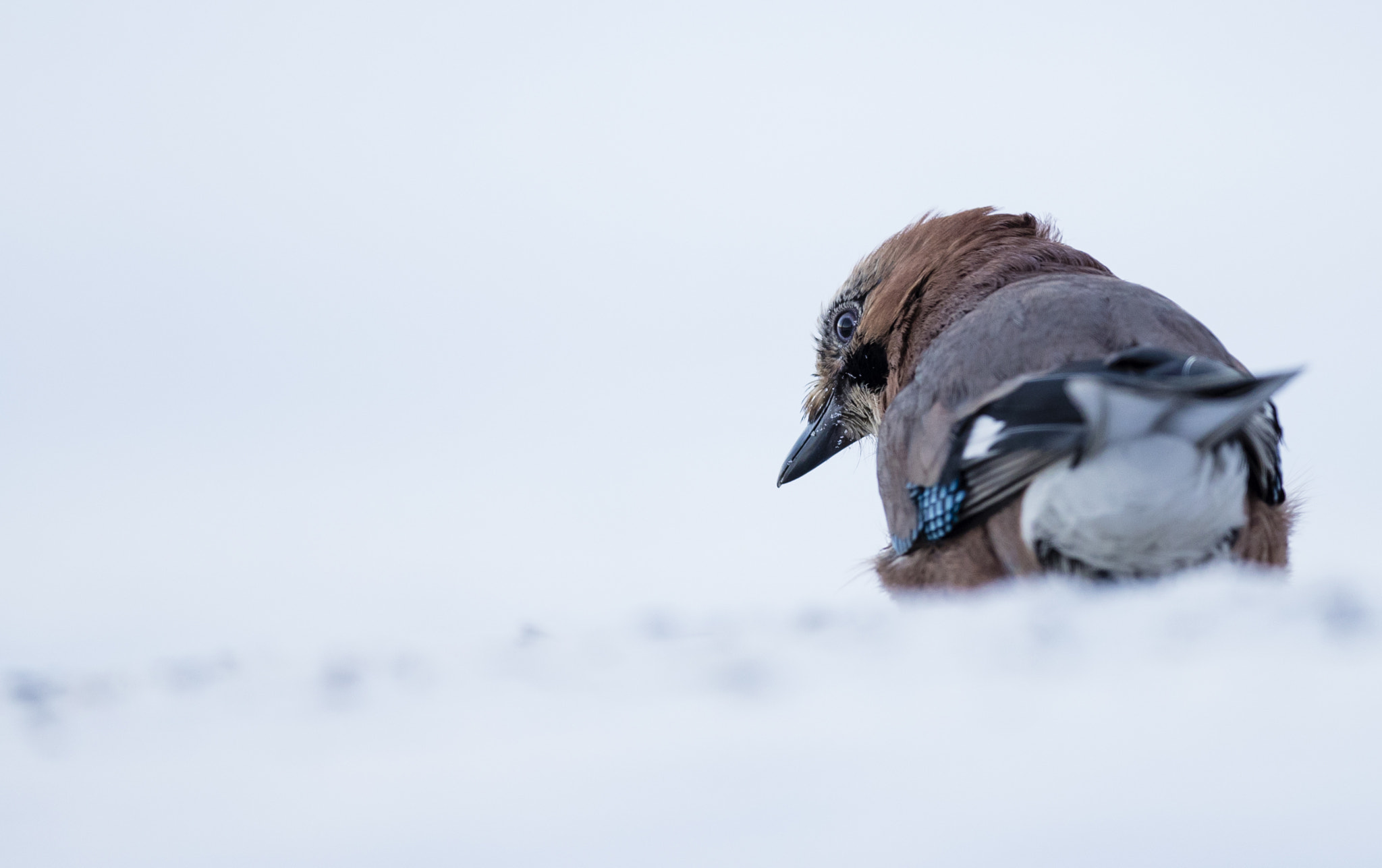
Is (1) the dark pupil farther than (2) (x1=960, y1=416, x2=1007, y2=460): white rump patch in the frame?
Yes

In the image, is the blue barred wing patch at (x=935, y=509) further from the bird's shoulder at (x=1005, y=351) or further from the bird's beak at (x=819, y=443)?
the bird's beak at (x=819, y=443)

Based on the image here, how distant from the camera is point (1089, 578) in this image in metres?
1.69

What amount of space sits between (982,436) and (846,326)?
957 mm

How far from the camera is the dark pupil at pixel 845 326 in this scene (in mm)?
2645

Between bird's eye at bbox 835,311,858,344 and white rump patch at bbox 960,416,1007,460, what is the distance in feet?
2.91

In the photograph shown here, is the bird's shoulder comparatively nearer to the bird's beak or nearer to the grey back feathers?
the grey back feathers

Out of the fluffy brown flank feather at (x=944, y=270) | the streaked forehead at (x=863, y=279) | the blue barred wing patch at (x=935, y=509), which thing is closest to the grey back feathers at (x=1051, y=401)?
the blue barred wing patch at (x=935, y=509)

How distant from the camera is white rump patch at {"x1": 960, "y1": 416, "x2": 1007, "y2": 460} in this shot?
66.9 inches

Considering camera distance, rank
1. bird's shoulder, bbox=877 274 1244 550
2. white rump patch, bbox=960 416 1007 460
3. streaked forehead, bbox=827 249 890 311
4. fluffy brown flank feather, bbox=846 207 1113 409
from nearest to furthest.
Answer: white rump patch, bbox=960 416 1007 460
bird's shoulder, bbox=877 274 1244 550
fluffy brown flank feather, bbox=846 207 1113 409
streaked forehead, bbox=827 249 890 311

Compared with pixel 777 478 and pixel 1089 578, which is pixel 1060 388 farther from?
pixel 777 478

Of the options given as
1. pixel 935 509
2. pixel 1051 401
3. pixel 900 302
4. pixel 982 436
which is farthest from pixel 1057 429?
pixel 900 302

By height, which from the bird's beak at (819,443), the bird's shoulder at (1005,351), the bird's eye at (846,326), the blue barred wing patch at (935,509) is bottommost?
the blue barred wing patch at (935,509)

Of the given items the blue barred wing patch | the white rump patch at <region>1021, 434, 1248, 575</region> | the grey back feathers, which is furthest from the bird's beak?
the white rump patch at <region>1021, 434, 1248, 575</region>

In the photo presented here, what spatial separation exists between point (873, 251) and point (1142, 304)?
0.82m
